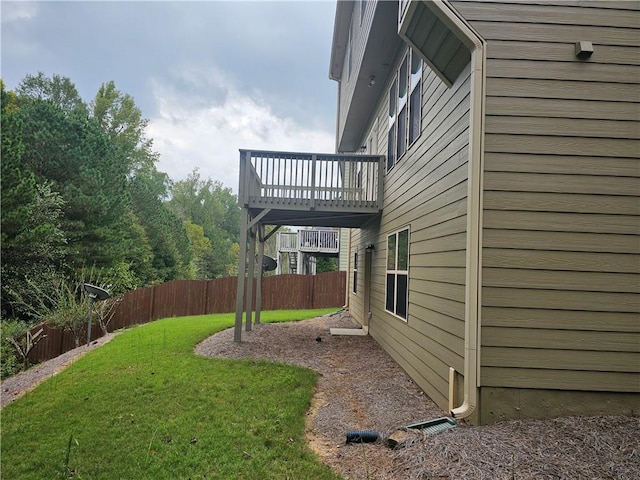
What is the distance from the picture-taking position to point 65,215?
1430 centimetres

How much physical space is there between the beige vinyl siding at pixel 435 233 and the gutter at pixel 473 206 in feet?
0.52

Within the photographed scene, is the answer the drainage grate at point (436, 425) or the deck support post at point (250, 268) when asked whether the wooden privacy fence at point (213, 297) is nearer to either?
the deck support post at point (250, 268)

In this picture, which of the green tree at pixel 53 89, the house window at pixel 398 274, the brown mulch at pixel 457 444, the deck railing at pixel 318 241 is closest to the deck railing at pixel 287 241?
the deck railing at pixel 318 241

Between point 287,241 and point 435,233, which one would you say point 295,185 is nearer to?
point 435,233

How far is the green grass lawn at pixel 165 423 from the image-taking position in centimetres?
280

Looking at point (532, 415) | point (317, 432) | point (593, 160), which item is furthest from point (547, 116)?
point (317, 432)

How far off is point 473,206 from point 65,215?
605 inches

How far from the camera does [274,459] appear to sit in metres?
2.86

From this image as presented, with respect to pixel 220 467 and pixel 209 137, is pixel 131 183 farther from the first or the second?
pixel 220 467

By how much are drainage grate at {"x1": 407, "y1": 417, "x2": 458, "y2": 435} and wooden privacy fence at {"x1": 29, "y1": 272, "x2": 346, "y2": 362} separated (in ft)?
29.7

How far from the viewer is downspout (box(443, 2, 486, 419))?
3182 mm

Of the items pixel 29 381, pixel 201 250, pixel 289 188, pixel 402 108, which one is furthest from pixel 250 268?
pixel 201 250

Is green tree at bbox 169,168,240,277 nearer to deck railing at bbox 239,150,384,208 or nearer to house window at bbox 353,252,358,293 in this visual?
house window at bbox 353,252,358,293

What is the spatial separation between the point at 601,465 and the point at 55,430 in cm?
434
